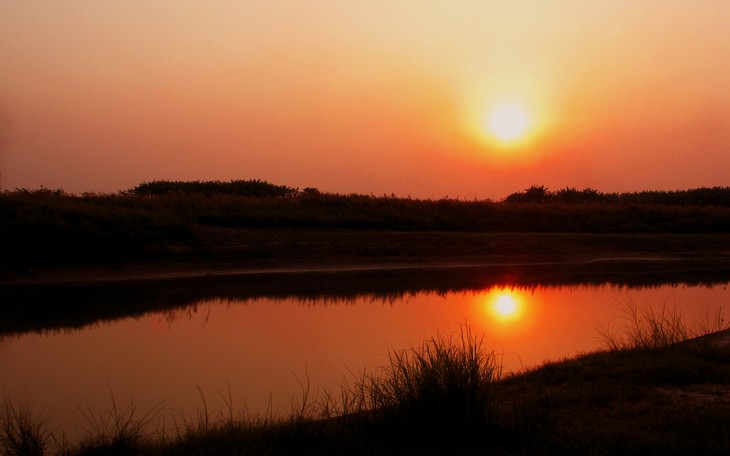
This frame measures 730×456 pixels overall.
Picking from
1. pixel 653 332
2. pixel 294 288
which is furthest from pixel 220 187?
pixel 653 332

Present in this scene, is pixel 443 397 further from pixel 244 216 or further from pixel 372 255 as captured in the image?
pixel 244 216

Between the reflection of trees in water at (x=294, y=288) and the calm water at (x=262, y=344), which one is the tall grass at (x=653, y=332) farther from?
the reflection of trees in water at (x=294, y=288)

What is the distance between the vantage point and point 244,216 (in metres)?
29.3

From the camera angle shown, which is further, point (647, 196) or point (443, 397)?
point (647, 196)

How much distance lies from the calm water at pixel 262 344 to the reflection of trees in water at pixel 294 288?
48 centimetres

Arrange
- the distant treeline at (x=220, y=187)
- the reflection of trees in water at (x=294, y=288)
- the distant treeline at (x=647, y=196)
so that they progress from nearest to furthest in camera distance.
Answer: the reflection of trees in water at (x=294, y=288) → the distant treeline at (x=220, y=187) → the distant treeline at (x=647, y=196)

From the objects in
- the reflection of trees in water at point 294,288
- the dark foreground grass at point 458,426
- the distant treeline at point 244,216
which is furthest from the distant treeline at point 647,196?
the dark foreground grass at point 458,426

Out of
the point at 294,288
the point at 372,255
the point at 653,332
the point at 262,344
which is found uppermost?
the point at 372,255

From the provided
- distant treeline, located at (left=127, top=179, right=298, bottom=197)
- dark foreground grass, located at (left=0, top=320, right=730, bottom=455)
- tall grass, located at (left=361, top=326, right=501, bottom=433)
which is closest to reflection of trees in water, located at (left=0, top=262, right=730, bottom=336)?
dark foreground grass, located at (left=0, top=320, right=730, bottom=455)

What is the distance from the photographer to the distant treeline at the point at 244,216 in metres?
21.3

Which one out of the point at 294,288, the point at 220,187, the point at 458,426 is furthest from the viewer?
the point at 220,187

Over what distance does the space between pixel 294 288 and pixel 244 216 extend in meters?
9.85

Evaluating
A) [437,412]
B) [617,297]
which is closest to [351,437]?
[437,412]

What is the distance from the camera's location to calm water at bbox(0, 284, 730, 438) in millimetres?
8562
